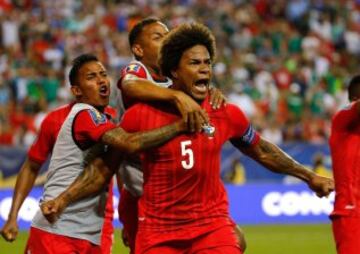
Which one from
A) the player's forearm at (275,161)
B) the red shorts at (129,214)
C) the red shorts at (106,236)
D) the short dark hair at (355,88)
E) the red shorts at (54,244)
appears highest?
the short dark hair at (355,88)

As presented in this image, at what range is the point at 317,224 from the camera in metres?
19.4

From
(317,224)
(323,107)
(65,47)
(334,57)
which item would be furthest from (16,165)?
(334,57)

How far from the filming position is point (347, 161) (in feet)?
25.4

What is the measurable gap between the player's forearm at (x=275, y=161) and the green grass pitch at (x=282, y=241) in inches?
316

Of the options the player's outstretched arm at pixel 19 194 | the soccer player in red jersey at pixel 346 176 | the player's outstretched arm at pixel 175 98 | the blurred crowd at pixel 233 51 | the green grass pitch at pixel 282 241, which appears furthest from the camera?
the blurred crowd at pixel 233 51

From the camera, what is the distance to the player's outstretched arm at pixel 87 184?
6.89 meters

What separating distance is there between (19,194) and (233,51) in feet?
60.9

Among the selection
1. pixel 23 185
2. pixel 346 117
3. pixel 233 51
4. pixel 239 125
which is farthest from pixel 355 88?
pixel 233 51

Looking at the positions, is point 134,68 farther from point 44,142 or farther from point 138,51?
point 44,142

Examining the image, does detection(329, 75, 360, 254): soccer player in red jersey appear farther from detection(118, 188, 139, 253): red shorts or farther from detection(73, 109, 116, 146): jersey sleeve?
detection(73, 109, 116, 146): jersey sleeve

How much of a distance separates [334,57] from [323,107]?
3.41 meters

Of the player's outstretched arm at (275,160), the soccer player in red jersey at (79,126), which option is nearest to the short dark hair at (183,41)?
the soccer player in red jersey at (79,126)

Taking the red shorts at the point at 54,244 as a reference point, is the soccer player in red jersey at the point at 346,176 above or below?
above

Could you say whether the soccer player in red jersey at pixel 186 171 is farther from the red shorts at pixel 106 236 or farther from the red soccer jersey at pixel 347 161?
the red soccer jersey at pixel 347 161
